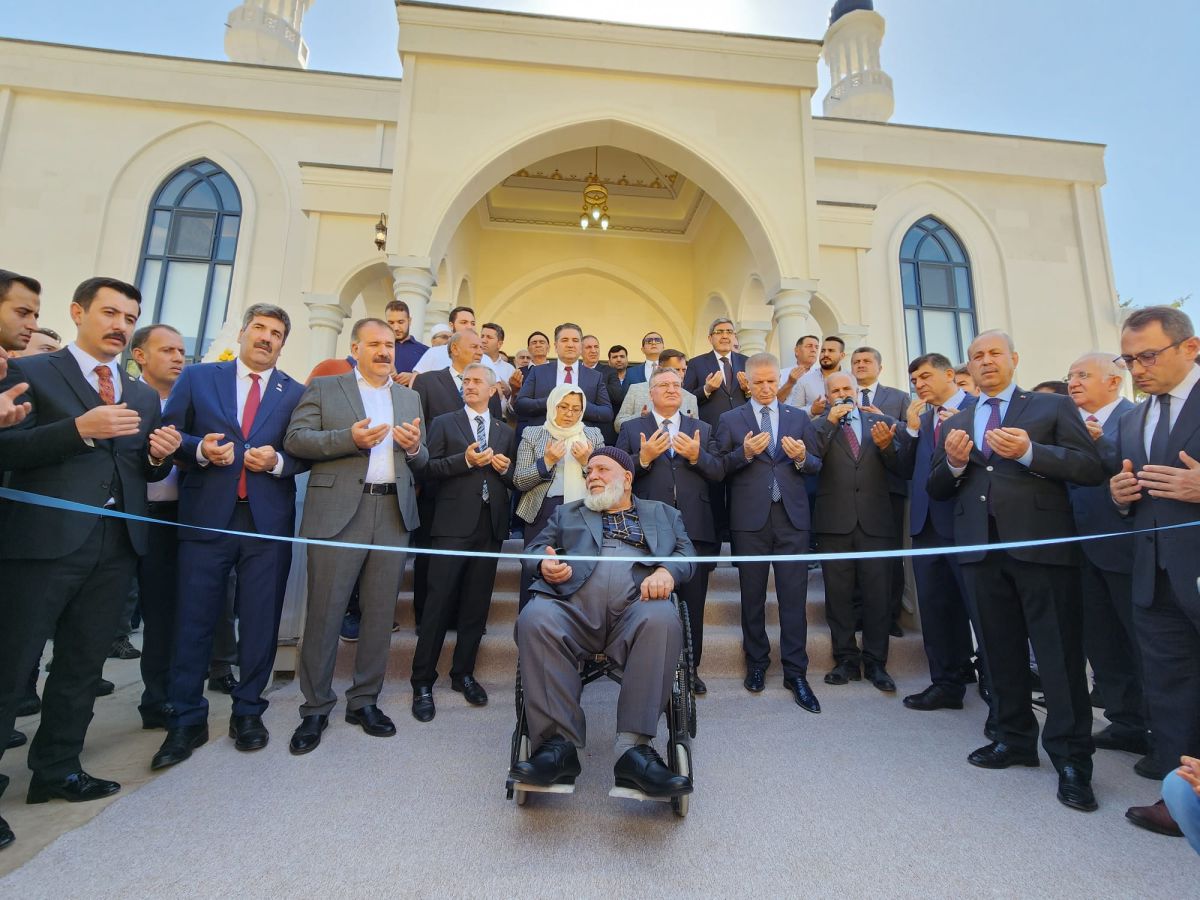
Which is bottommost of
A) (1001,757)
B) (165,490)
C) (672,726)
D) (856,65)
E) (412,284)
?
(1001,757)

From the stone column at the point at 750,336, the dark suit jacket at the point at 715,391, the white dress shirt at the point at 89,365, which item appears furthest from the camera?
the stone column at the point at 750,336

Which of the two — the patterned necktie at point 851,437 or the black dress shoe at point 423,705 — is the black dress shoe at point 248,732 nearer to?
the black dress shoe at point 423,705

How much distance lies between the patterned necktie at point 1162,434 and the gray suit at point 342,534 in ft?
11.1

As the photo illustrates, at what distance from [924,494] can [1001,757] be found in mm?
1531

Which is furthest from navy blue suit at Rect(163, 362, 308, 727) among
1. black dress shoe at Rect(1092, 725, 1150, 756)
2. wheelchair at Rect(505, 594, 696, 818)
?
black dress shoe at Rect(1092, 725, 1150, 756)

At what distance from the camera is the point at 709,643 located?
3.95 m

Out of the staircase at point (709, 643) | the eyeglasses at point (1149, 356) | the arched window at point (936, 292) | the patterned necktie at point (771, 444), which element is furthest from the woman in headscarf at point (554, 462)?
the arched window at point (936, 292)

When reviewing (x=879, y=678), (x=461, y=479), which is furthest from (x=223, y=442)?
(x=879, y=678)

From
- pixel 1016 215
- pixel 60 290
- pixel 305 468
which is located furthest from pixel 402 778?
pixel 1016 215

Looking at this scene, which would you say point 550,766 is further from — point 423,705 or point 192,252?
point 192,252

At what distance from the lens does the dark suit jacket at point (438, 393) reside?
13.9ft

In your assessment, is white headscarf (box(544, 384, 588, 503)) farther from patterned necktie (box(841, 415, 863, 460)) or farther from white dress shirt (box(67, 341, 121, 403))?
white dress shirt (box(67, 341, 121, 403))

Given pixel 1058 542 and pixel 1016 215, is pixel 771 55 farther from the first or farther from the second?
pixel 1058 542

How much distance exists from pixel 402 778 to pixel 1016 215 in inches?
534
